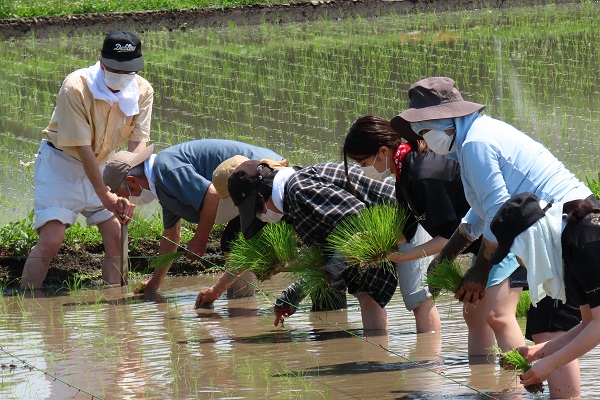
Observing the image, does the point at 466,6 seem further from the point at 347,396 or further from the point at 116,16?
the point at 347,396

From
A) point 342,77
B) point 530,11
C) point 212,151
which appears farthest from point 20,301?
point 530,11

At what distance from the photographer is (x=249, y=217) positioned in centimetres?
570

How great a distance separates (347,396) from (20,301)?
3.03 m

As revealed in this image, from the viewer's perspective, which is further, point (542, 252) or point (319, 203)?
point (319, 203)

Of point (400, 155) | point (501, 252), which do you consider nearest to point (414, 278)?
point (400, 155)

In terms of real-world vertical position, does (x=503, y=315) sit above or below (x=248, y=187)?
below

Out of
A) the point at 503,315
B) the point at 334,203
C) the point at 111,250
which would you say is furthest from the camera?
the point at 111,250

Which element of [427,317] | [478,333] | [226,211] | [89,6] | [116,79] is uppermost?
[116,79]

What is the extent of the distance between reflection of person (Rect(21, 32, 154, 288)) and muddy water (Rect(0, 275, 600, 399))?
17.9 inches

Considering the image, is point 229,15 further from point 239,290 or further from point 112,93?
point 239,290

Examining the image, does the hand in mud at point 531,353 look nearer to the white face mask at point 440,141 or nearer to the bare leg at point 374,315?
the white face mask at point 440,141

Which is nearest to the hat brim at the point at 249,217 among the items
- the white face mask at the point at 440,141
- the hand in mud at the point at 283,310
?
the hand in mud at the point at 283,310

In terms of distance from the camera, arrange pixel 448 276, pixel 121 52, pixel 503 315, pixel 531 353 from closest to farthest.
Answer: pixel 531 353 < pixel 503 315 < pixel 448 276 < pixel 121 52

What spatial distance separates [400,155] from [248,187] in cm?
102
